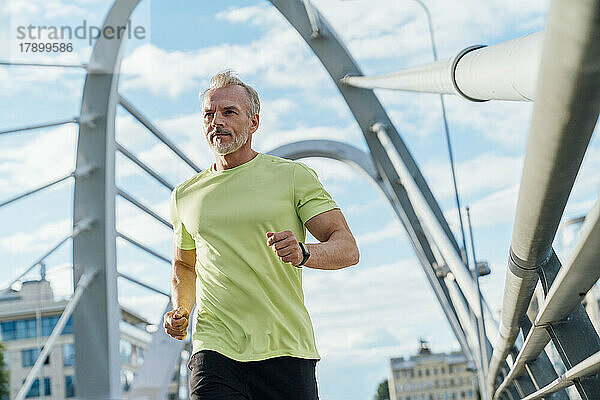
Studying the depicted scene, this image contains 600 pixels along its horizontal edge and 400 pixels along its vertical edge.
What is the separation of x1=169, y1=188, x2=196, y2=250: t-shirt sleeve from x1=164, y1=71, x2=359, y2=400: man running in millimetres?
23

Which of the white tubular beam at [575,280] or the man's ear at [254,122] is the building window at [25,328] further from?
the white tubular beam at [575,280]

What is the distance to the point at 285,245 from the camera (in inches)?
93.5

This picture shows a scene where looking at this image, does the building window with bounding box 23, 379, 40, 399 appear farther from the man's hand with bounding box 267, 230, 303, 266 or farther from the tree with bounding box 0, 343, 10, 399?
the man's hand with bounding box 267, 230, 303, 266

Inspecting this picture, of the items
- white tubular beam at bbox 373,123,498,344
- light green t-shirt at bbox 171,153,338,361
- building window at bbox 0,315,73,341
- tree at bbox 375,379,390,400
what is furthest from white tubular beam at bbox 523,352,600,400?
tree at bbox 375,379,390,400

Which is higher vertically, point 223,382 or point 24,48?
point 24,48

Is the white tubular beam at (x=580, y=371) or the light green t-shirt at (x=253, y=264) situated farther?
the light green t-shirt at (x=253, y=264)

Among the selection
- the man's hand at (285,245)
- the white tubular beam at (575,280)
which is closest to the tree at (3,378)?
the white tubular beam at (575,280)

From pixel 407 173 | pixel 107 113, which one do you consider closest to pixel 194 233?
pixel 107 113

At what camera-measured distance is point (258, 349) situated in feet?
8.90

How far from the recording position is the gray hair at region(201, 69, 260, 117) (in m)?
2.96

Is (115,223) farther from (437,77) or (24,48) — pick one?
(437,77)

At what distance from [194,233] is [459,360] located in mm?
131784

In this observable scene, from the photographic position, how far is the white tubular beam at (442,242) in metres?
11.1

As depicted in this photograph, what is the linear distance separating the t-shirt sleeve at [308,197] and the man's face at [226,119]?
0.23 m
